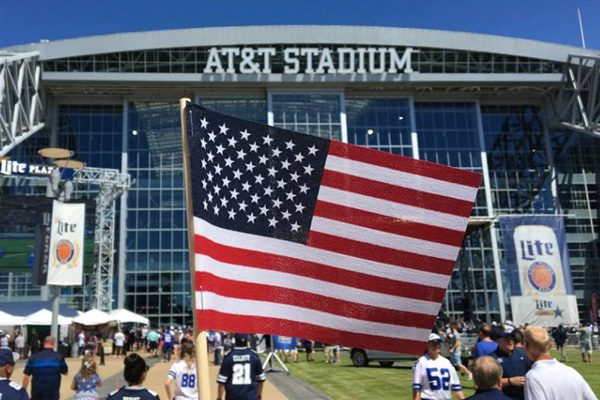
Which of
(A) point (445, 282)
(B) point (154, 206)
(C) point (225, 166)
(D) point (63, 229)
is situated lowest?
(A) point (445, 282)

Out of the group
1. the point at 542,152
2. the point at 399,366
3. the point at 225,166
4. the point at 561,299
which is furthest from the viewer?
the point at 542,152

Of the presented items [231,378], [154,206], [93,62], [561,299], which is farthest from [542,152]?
[231,378]

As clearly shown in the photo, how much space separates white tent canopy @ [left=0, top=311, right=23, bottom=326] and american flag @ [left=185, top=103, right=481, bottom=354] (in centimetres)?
2993

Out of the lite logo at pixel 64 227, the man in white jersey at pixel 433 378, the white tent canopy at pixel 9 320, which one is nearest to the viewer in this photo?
the man in white jersey at pixel 433 378

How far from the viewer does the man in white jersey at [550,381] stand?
4.29 metres

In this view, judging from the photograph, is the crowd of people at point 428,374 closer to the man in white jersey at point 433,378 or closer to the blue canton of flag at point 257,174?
the man in white jersey at point 433,378

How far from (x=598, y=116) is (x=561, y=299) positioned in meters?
18.8

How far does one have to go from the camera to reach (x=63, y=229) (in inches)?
999

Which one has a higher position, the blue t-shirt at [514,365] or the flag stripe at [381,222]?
the flag stripe at [381,222]

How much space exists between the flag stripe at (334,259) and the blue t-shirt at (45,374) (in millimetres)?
5180

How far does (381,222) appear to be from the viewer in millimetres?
5465

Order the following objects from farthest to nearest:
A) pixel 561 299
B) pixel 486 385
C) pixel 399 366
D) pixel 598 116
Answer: pixel 598 116 → pixel 561 299 → pixel 399 366 → pixel 486 385

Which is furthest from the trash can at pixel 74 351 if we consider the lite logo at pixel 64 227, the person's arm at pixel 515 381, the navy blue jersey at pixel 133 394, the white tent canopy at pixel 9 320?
the navy blue jersey at pixel 133 394

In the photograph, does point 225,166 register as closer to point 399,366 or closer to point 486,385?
point 486,385
